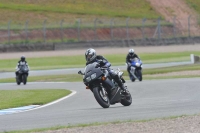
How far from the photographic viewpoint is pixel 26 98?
67.5ft

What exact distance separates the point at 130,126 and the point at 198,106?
378 cm

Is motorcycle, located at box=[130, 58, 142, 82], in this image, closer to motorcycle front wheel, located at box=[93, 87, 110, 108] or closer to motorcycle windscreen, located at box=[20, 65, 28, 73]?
motorcycle windscreen, located at box=[20, 65, 28, 73]

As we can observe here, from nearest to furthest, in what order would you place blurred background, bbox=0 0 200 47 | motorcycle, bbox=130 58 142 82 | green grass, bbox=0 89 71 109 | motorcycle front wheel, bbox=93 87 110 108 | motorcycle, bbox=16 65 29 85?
motorcycle front wheel, bbox=93 87 110 108
green grass, bbox=0 89 71 109
motorcycle, bbox=130 58 142 82
motorcycle, bbox=16 65 29 85
blurred background, bbox=0 0 200 47

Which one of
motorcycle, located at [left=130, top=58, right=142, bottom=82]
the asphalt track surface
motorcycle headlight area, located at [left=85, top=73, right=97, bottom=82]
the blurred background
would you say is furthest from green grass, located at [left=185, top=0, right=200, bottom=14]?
motorcycle headlight area, located at [left=85, top=73, right=97, bottom=82]

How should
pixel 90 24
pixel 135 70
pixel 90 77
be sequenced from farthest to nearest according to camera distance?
pixel 90 24
pixel 135 70
pixel 90 77

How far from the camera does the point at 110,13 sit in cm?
7475

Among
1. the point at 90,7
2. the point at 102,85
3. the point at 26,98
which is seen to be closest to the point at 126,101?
the point at 102,85

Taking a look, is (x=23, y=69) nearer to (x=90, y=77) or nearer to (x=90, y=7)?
(x=90, y=77)

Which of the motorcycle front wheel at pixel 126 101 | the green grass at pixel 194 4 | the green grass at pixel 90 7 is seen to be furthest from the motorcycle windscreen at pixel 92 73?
the green grass at pixel 194 4

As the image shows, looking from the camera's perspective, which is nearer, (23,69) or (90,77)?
(90,77)

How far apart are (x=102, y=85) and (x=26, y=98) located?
536cm

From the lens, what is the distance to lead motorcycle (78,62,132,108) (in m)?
15.5

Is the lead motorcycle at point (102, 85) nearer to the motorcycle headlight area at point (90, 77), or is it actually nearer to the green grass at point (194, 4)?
the motorcycle headlight area at point (90, 77)

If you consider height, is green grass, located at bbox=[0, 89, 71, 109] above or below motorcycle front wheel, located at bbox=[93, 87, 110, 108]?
below
